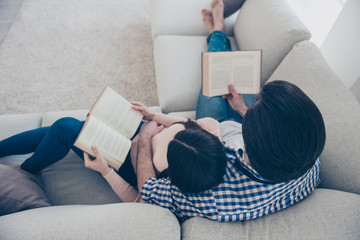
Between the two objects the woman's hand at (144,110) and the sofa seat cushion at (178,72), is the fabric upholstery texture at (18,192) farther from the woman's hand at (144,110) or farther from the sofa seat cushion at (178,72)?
the sofa seat cushion at (178,72)

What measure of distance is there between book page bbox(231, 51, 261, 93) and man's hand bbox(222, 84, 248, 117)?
0.04m

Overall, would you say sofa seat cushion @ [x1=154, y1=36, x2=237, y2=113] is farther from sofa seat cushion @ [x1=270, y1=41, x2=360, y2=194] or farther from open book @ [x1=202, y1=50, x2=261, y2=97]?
sofa seat cushion @ [x1=270, y1=41, x2=360, y2=194]

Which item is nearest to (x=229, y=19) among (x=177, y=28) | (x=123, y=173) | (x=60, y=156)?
(x=177, y=28)

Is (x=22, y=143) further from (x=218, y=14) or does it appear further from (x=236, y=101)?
(x=218, y=14)

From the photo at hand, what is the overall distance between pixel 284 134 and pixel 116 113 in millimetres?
693

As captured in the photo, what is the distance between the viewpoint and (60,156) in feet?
3.22

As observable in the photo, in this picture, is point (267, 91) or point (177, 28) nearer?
point (267, 91)

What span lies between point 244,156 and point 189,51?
3.14 ft

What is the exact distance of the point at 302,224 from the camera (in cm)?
65

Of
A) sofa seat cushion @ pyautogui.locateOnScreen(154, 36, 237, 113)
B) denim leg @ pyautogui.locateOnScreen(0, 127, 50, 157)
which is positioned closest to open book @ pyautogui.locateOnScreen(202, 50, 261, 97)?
sofa seat cushion @ pyautogui.locateOnScreen(154, 36, 237, 113)

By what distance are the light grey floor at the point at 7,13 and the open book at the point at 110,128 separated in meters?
1.60

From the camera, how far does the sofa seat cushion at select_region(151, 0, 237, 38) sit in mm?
1562

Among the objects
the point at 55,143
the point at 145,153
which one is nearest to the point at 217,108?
the point at 145,153

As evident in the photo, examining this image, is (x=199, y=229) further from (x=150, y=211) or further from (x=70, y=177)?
(x=70, y=177)
